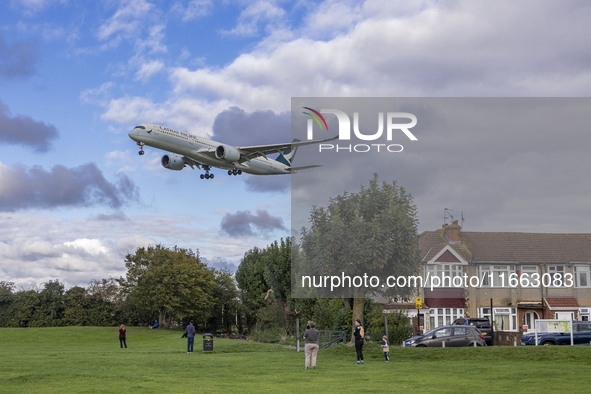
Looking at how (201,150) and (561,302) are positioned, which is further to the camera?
(201,150)

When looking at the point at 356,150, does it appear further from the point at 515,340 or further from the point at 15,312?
the point at 15,312

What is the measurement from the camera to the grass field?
Answer: 17594 millimetres

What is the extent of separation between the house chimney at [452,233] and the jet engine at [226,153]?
1589 cm

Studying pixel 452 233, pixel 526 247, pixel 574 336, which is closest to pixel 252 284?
pixel 452 233

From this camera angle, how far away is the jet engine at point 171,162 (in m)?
51.1

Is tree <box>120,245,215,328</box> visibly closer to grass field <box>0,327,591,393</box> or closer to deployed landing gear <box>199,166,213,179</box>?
deployed landing gear <box>199,166,213,179</box>

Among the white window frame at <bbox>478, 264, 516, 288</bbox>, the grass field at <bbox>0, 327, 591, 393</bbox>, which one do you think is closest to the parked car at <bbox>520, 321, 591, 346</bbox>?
the grass field at <bbox>0, 327, 591, 393</bbox>

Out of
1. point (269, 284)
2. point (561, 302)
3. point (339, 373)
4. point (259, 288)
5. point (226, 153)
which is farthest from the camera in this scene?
point (259, 288)

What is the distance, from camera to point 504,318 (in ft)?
145

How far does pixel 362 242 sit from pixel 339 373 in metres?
15.7

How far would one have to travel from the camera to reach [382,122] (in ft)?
122

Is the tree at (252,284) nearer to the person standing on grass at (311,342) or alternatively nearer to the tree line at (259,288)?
the tree line at (259,288)

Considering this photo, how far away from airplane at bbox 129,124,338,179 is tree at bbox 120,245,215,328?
75.5 feet

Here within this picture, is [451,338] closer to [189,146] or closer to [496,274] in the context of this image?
[496,274]
